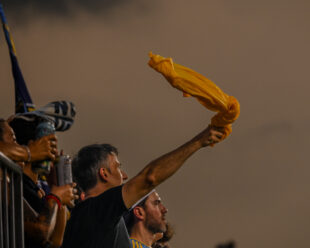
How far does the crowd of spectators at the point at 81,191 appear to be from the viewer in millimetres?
5672

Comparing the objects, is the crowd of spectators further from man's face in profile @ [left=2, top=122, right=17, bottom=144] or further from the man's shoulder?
the man's shoulder

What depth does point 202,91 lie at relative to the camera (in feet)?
21.1

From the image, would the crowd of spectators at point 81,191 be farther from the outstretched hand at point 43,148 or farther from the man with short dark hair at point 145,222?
the man with short dark hair at point 145,222

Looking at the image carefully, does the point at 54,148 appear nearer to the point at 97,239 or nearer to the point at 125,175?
the point at 97,239

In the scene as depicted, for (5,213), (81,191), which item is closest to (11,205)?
(5,213)

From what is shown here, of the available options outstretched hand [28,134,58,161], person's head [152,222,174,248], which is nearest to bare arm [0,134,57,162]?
outstretched hand [28,134,58,161]

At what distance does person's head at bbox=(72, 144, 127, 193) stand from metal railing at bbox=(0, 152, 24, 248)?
175cm

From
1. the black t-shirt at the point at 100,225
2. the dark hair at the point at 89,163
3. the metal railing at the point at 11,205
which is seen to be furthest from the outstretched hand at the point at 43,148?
the dark hair at the point at 89,163

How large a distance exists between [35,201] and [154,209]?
A: 241 cm

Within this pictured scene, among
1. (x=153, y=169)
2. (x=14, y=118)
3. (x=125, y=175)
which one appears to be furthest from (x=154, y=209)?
(x=14, y=118)

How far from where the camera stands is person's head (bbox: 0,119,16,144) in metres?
5.88

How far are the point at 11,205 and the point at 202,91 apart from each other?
1.86m

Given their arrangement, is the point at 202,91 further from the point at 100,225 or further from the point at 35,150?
the point at 35,150

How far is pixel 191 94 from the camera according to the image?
646 centimetres
